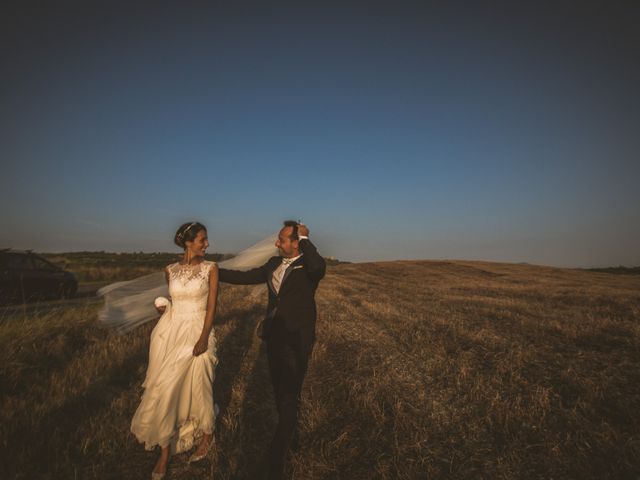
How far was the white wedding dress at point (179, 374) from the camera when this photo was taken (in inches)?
139

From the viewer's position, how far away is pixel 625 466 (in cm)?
332

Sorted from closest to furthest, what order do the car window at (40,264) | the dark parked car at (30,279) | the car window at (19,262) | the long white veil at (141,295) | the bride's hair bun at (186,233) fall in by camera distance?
the bride's hair bun at (186,233)
the long white veil at (141,295)
the dark parked car at (30,279)
the car window at (19,262)
the car window at (40,264)

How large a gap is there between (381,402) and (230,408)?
2.16 meters

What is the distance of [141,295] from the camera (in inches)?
257

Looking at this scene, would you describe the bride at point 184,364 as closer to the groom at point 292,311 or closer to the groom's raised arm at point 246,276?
the groom's raised arm at point 246,276

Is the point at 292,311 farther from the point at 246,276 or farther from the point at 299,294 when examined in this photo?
the point at 246,276

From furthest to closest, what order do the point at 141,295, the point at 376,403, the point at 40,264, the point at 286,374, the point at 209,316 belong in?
the point at 40,264 → the point at 141,295 → the point at 376,403 → the point at 209,316 → the point at 286,374

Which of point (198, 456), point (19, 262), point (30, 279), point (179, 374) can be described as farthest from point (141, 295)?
point (30, 279)

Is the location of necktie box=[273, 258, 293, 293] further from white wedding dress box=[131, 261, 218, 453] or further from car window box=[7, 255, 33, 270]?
car window box=[7, 255, 33, 270]

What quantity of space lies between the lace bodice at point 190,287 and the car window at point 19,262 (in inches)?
552

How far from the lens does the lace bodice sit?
12.7 feet

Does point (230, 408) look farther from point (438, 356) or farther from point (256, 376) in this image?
point (438, 356)

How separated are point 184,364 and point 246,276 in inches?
50.8

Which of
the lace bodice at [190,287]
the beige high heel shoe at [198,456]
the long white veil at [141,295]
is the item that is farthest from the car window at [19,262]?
the beige high heel shoe at [198,456]
